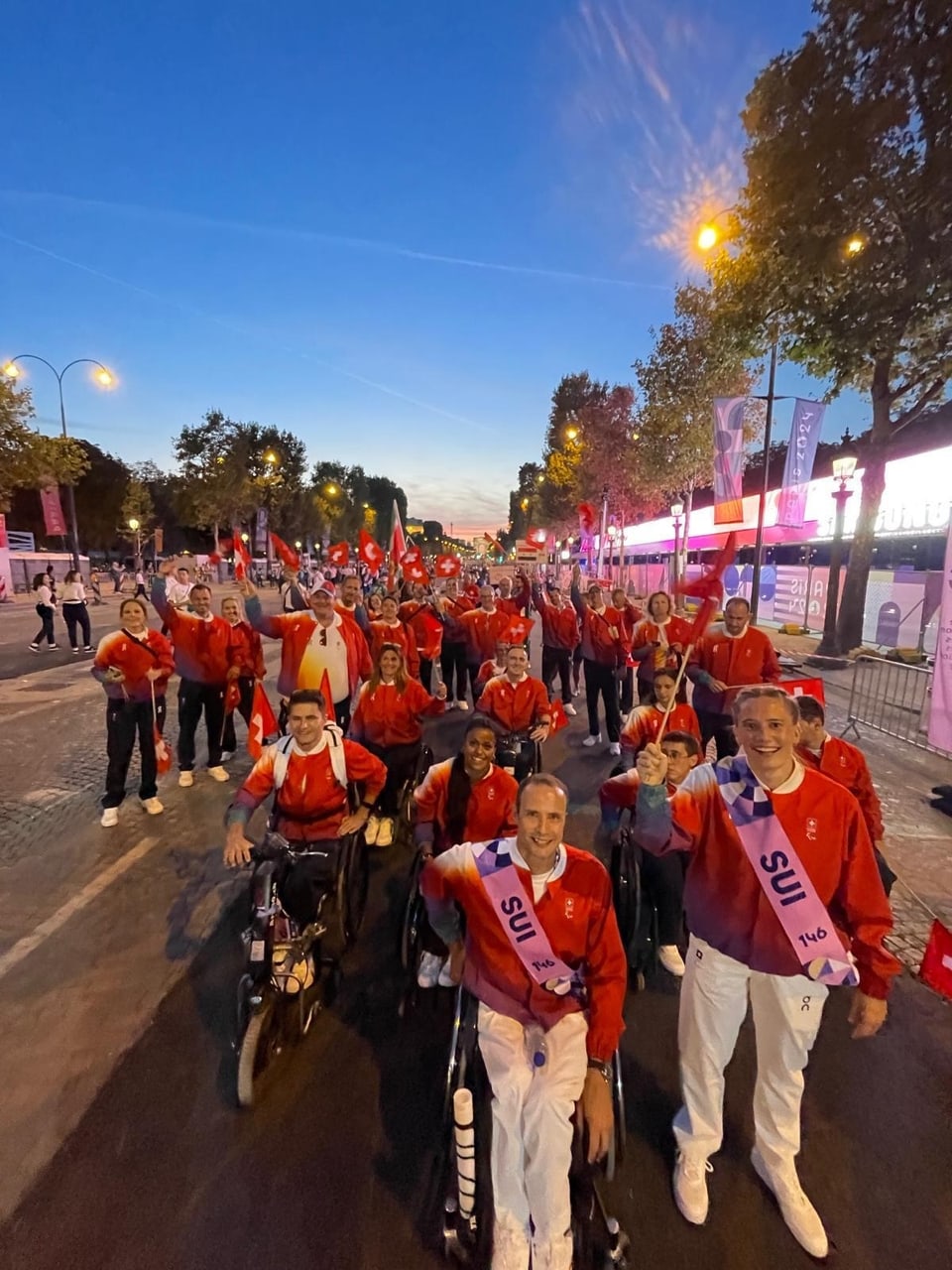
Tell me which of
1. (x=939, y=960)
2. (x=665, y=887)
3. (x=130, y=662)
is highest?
(x=130, y=662)

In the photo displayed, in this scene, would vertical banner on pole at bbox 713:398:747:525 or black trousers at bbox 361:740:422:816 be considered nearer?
black trousers at bbox 361:740:422:816

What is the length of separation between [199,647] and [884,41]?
587 inches

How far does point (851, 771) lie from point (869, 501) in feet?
42.1

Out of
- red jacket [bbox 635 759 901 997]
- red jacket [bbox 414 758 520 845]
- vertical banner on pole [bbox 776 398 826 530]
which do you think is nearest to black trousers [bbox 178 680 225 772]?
red jacket [bbox 414 758 520 845]

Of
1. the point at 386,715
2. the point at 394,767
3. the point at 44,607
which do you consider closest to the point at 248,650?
the point at 386,715

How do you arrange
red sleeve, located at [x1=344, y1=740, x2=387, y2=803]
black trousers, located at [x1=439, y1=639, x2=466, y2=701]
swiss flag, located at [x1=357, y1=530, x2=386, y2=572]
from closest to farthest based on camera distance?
red sleeve, located at [x1=344, y1=740, x2=387, y2=803]
black trousers, located at [x1=439, y1=639, x2=466, y2=701]
swiss flag, located at [x1=357, y1=530, x2=386, y2=572]

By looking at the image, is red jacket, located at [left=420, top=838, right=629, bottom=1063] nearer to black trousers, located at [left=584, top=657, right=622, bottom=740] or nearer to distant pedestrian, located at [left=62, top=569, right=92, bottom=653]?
Result: black trousers, located at [left=584, top=657, right=622, bottom=740]

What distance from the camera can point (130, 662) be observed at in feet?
19.0

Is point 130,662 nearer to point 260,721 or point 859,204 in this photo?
point 260,721

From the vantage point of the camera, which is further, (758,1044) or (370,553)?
(370,553)

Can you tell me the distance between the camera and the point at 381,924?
4.41 meters

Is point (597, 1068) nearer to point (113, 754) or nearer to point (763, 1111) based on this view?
point (763, 1111)

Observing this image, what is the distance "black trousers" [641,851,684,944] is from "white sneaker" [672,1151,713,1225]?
1435mm

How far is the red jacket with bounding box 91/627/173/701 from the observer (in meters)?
5.72
